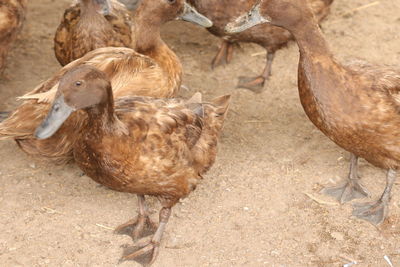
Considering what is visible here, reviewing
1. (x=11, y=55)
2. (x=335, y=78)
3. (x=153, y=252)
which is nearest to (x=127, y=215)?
(x=153, y=252)

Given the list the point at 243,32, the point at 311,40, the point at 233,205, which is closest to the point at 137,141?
the point at 233,205

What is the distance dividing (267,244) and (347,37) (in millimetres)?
3352

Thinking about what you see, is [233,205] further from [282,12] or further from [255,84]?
[255,84]

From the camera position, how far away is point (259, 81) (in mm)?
6652

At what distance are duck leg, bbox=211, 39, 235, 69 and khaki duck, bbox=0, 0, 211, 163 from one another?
1092 mm

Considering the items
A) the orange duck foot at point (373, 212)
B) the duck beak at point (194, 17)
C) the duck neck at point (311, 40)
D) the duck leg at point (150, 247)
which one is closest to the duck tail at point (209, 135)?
Answer: the duck leg at point (150, 247)

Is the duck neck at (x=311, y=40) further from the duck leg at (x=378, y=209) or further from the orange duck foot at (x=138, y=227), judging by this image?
the orange duck foot at (x=138, y=227)

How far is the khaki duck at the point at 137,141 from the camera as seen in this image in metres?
4.04

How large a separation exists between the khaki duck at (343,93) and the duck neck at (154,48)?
3.51ft

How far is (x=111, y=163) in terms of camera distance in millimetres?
4242

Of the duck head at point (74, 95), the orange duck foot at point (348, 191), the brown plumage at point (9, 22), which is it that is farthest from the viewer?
the brown plumage at point (9, 22)

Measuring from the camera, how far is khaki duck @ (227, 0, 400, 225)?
464cm

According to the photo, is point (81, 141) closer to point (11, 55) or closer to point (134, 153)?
point (134, 153)

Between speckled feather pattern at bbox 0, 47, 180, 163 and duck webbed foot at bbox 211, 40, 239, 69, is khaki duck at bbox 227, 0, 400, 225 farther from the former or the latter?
duck webbed foot at bbox 211, 40, 239, 69
